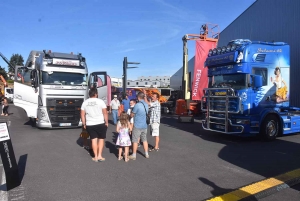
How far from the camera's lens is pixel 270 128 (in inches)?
399

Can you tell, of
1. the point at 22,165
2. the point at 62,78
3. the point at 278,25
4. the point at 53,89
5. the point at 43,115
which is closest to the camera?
the point at 22,165

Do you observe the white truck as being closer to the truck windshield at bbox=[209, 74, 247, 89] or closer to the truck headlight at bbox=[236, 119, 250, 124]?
the truck windshield at bbox=[209, 74, 247, 89]


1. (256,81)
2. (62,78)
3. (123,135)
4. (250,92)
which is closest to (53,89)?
(62,78)

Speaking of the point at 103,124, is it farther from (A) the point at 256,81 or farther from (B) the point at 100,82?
(B) the point at 100,82

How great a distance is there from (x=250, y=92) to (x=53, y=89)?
814 cm

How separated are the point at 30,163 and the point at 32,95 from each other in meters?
6.60

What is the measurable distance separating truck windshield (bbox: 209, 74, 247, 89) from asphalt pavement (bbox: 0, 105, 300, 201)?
6.70ft

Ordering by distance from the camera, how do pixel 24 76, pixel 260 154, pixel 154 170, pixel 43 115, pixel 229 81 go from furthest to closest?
pixel 24 76
pixel 43 115
pixel 229 81
pixel 260 154
pixel 154 170

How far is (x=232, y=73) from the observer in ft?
33.0

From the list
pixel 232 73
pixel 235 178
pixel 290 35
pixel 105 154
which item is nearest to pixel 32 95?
pixel 105 154

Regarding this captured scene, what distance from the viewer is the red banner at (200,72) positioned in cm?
1845

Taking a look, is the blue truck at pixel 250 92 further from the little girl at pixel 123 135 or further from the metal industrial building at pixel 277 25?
the metal industrial building at pixel 277 25

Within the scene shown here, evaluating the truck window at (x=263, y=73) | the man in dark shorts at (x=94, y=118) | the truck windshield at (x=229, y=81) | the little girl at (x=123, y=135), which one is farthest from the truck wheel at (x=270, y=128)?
the man in dark shorts at (x=94, y=118)

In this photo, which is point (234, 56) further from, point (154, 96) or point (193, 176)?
point (193, 176)
